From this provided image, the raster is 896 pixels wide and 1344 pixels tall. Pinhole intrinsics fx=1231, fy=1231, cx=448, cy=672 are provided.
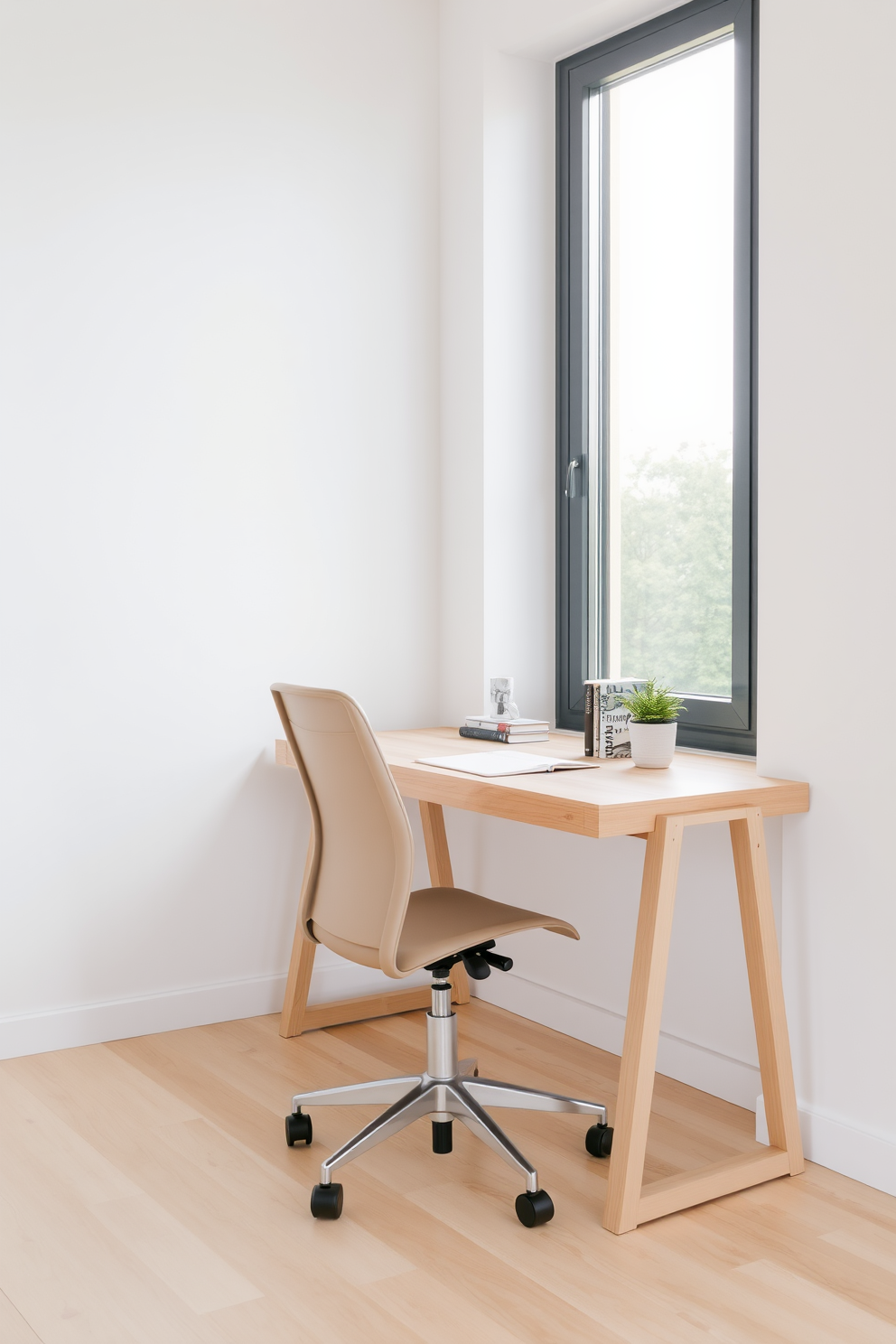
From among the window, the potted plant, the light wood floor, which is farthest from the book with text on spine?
the light wood floor

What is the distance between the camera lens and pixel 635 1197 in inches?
82.4

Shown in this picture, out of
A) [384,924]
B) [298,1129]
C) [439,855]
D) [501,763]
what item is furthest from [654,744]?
[298,1129]

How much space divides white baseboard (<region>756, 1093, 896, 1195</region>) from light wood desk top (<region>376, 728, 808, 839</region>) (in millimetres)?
593

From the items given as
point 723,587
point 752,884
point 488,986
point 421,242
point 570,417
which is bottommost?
point 488,986

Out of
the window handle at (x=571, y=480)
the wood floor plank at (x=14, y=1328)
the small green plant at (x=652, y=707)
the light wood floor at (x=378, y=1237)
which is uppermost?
the window handle at (x=571, y=480)

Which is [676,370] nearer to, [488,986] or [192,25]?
[192,25]

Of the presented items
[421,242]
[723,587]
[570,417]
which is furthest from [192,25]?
[723,587]

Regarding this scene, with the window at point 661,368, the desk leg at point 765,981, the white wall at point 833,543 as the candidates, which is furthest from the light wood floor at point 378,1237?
the window at point 661,368

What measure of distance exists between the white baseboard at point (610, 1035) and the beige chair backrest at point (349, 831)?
924 mm

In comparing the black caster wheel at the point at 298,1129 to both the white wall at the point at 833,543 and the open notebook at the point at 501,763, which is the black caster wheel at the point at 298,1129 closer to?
the open notebook at the point at 501,763

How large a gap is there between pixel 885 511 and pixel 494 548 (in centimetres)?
132

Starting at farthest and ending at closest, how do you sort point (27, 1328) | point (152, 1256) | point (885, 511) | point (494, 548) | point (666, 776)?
1. point (494, 548)
2. point (666, 776)
3. point (885, 511)
4. point (152, 1256)
5. point (27, 1328)

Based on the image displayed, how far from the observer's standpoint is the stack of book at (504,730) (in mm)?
3057

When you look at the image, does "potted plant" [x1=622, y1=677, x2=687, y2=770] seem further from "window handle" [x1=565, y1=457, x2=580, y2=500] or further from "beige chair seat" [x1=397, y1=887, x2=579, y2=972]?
"window handle" [x1=565, y1=457, x2=580, y2=500]
